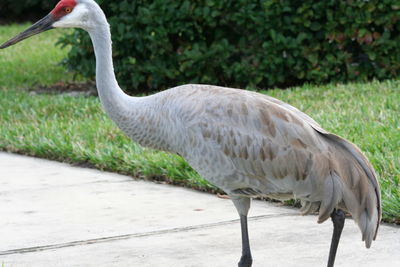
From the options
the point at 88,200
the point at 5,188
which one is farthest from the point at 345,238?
the point at 5,188

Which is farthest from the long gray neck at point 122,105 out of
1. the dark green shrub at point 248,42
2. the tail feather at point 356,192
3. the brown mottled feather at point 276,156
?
the dark green shrub at point 248,42

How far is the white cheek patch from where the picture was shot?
4.91 m

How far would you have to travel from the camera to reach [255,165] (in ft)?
14.6

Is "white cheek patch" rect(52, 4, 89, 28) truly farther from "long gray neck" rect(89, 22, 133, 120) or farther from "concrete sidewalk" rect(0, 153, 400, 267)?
"concrete sidewalk" rect(0, 153, 400, 267)

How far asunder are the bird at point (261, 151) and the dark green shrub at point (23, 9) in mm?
18802

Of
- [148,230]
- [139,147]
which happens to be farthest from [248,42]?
[148,230]

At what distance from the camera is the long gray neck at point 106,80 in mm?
4785

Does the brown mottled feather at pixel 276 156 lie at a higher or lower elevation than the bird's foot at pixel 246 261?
higher

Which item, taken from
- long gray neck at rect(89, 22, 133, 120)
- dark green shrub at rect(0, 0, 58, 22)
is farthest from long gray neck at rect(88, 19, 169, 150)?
dark green shrub at rect(0, 0, 58, 22)

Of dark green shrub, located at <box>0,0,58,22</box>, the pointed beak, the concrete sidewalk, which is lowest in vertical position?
the concrete sidewalk

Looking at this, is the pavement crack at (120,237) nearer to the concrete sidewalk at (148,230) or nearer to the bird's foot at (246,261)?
the concrete sidewalk at (148,230)

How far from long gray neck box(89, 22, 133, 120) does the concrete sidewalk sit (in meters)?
0.83

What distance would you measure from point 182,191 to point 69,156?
1.50 meters

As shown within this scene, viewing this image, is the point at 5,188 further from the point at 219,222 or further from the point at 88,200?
the point at 219,222
